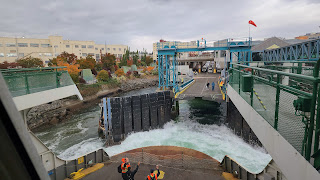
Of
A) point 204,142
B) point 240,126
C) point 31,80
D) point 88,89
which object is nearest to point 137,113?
point 204,142

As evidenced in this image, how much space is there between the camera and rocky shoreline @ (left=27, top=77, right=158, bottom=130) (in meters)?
23.0

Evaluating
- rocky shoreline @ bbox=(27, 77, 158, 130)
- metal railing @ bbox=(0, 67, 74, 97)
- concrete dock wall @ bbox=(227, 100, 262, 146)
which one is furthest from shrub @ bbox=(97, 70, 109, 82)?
metal railing @ bbox=(0, 67, 74, 97)

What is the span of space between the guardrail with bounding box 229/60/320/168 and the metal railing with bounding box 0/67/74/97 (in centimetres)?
743

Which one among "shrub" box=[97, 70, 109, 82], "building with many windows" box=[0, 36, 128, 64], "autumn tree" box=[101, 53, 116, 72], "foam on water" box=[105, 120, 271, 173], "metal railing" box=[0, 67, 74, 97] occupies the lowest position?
"foam on water" box=[105, 120, 271, 173]

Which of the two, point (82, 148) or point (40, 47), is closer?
point (82, 148)

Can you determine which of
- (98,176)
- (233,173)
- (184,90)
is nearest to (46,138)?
(98,176)

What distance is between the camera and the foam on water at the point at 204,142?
1354cm

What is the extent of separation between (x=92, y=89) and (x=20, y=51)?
108ft

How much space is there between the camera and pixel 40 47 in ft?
189

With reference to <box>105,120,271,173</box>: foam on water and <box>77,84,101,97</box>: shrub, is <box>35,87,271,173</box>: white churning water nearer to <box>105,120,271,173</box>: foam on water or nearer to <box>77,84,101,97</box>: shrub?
<box>105,120,271,173</box>: foam on water

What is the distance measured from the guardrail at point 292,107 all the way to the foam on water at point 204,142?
29.3 feet

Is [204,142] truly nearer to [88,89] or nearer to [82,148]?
[82,148]

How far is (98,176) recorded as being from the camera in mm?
9539

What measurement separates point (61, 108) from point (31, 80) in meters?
24.1
